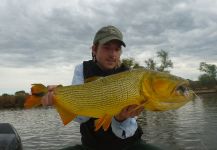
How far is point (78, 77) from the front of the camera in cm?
540

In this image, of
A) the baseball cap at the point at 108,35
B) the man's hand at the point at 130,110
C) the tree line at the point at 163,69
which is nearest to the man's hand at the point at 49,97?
the man's hand at the point at 130,110

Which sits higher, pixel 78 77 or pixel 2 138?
pixel 78 77

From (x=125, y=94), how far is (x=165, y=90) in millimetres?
420

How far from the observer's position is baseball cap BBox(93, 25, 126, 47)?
5.04 m

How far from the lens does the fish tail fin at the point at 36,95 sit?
3.91 meters

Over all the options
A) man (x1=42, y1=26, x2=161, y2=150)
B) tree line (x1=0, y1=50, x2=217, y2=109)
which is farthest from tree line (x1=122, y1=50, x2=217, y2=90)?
man (x1=42, y1=26, x2=161, y2=150)

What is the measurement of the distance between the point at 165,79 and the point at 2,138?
12.0ft

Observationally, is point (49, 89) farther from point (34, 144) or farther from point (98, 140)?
point (34, 144)

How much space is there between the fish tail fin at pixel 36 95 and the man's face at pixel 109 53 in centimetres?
141

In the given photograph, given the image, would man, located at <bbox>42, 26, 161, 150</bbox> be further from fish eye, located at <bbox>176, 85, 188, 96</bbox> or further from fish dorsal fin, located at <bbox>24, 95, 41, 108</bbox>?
fish eye, located at <bbox>176, 85, 188, 96</bbox>

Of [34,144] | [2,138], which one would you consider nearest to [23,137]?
[34,144]

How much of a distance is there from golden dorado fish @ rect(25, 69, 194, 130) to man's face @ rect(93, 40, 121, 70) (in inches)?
51.5

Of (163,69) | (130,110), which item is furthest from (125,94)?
(163,69)

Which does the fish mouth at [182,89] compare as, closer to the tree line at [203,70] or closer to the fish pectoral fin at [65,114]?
the fish pectoral fin at [65,114]
